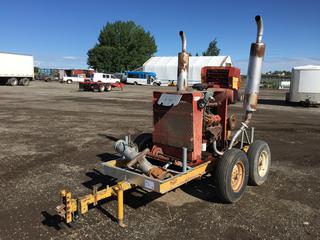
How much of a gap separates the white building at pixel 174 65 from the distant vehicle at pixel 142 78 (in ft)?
10.5

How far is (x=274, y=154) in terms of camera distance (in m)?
8.34

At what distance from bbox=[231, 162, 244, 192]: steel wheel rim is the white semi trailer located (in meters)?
39.5

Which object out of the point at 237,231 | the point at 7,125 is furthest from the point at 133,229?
the point at 7,125

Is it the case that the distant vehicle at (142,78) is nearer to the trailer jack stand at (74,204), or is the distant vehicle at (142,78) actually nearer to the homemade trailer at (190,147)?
the homemade trailer at (190,147)

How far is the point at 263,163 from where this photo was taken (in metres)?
6.16

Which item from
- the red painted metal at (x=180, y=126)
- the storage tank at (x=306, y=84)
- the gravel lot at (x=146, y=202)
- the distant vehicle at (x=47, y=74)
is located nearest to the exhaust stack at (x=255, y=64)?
the red painted metal at (x=180, y=126)

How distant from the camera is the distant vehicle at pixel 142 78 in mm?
59181

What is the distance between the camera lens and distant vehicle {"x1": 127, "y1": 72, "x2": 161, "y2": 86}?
59181 millimetres

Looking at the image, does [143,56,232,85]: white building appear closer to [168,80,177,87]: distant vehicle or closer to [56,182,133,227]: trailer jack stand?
[168,80,177,87]: distant vehicle

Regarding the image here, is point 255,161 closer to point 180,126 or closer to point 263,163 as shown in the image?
point 263,163

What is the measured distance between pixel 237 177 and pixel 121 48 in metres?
74.8

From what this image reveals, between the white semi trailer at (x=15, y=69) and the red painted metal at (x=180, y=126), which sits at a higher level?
the white semi trailer at (x=15, y=69)

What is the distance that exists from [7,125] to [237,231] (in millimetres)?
10308

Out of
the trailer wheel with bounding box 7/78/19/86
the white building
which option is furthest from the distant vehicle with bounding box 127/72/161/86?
the trailer wheel with bounding box 7/78/19/86
